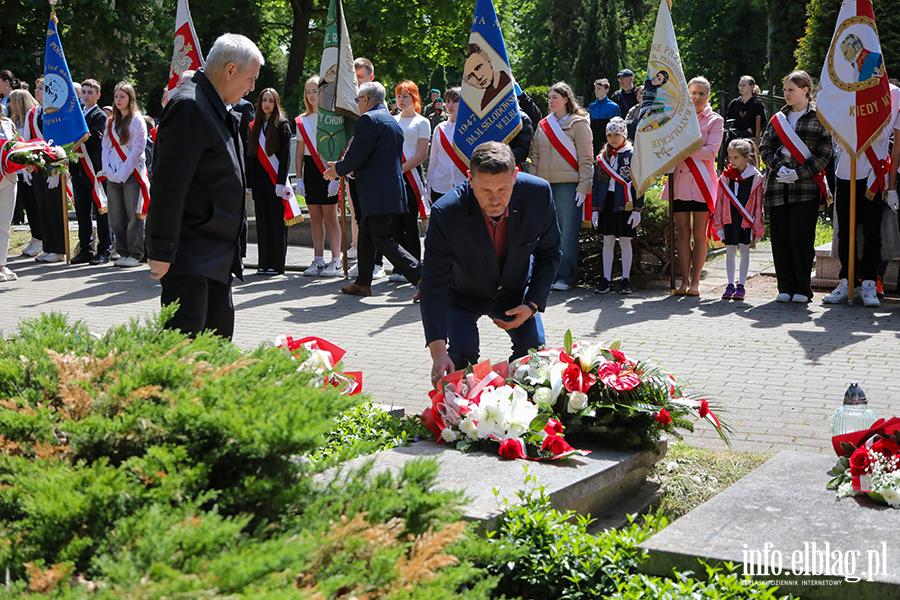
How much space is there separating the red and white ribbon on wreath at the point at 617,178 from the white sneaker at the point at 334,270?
3721 millimetres

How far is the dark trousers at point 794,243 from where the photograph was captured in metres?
9.54

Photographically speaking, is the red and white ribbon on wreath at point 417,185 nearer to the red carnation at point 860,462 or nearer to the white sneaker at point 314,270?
the white sneaker at point 314,270

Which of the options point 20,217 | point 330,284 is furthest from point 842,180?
point 20,217

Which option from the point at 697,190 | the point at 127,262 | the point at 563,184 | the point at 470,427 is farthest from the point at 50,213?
the point at 470,427

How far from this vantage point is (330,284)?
1149cm

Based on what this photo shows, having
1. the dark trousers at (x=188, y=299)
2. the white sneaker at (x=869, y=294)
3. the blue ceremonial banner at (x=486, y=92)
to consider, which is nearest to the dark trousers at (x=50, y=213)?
the blue ceremonial banner at (x=486, y=92)

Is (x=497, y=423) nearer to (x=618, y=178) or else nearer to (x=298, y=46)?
(x=618, y=178)

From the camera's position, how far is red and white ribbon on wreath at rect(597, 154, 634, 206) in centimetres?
1029

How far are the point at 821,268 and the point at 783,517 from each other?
777cm

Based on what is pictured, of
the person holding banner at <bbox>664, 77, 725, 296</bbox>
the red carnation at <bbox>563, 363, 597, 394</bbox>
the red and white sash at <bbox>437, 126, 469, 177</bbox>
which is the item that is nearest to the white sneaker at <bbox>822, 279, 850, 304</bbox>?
the person holding banner at <bbox>664, 77, 725, 296</bbox>

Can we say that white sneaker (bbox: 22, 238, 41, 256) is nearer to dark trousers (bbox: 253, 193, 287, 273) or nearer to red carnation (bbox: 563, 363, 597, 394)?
dark trousers (bbox: 253, 193, 287, 273)

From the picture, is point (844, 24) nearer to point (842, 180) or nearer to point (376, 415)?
point (842, 180)

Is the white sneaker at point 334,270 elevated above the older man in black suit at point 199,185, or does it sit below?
below

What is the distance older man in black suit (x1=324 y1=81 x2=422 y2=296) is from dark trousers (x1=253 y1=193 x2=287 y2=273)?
8.19ft
